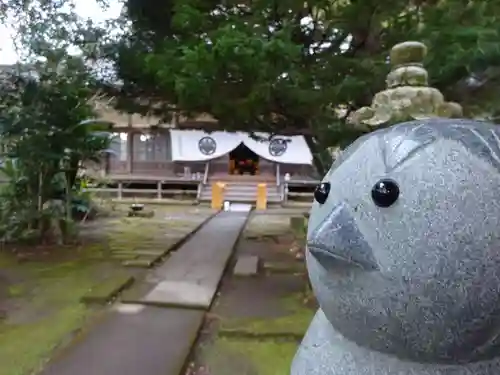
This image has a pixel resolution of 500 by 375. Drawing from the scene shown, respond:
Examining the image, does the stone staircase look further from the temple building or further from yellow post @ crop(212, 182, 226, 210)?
yellow post @ crop(212, 182, 226, 210)

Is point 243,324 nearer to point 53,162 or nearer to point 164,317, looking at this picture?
point 164,317

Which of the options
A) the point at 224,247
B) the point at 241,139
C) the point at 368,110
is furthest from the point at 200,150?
the point at 368,110

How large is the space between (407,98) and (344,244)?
1956 mm

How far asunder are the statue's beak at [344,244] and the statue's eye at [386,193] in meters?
0.07

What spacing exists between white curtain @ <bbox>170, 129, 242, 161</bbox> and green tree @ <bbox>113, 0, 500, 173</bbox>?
33.6 ft

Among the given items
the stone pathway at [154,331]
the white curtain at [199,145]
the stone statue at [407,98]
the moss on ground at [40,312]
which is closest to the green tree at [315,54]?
the stone statue at [407,98]

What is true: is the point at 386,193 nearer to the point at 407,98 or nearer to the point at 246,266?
the point at 407,98

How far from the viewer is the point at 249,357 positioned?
9.87 ft

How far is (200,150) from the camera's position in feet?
51.4

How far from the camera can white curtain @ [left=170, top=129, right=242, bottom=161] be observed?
50.9ft

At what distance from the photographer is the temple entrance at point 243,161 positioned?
17.2 metres

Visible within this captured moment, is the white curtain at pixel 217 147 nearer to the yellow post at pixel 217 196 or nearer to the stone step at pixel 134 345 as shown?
the yellow post at pixel 217 196

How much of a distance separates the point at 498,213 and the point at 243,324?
107 inches

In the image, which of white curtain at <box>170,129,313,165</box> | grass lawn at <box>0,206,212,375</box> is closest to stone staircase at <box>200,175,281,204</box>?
white curtain at <box>170,129,313,165</box>
